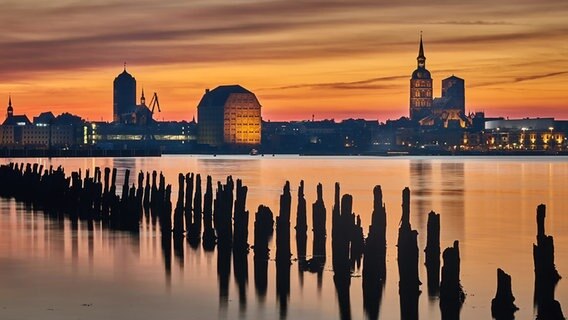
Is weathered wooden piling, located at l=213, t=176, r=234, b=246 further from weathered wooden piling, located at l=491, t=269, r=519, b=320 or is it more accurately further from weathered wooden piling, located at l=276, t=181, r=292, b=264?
weathered wooden piling, located at l=491, t=269, r=519, b=320

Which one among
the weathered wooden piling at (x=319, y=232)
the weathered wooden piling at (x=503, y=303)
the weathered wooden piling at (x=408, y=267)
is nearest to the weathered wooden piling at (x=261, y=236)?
the weathered wooden piling at (x=319, y=232)

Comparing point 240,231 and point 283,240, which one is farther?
point 240,231

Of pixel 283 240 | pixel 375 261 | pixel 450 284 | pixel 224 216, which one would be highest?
pixel 224 216

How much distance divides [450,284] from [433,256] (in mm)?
1999

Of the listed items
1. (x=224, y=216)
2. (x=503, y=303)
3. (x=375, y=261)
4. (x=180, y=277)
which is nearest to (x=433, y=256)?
(x=375, y=261)

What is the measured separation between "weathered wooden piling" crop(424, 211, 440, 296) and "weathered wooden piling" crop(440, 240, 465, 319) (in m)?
1.27

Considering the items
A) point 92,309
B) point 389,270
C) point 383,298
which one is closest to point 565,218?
point 389,270

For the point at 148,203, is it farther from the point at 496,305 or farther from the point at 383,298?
the point at 496,305

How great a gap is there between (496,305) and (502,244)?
1678 centimetres

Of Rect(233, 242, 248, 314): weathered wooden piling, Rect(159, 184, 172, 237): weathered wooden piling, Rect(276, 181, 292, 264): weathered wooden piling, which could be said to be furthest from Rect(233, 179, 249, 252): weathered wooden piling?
Rect(159, 184, 172, 237): weathered wooden piling

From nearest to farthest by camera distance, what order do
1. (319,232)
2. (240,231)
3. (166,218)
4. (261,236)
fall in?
(261,236) < (240,231) < (319,232) < (166,218)

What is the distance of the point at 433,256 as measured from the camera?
997 inches

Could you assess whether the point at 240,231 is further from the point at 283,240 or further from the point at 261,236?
the point at 283,240

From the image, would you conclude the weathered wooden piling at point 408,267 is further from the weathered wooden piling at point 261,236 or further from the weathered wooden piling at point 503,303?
the weathered wooden piling at point 261,236
